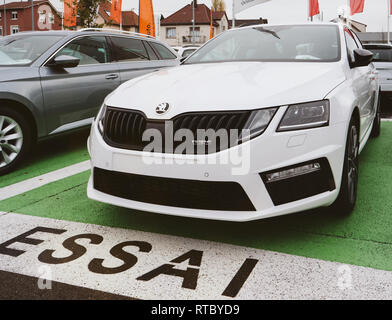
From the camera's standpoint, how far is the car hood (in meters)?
2.94

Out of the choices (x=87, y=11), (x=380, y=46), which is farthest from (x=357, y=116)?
(x=87, y=11)

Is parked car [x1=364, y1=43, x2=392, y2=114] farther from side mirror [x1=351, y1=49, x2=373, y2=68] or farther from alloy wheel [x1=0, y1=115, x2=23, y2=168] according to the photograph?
alloy wheel [x1=0, y1=115, x2=23, y2=168]

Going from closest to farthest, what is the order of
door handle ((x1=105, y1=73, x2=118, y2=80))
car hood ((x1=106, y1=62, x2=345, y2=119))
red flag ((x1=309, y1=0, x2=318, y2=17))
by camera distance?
car hood ((x1=106, y1=62, x2=345, y2=119)) → door handle ((x1=105, y1=73, x2=118, y2=80)) → red flag ((x1=309, y1=0, x2=318, y2=17))

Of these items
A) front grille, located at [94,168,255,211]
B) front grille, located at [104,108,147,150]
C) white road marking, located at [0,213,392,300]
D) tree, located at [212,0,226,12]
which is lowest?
white road marking, located at [0,213,392,300]

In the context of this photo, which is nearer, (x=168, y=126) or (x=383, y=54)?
(x=168, y=126)

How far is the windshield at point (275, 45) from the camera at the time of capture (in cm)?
407

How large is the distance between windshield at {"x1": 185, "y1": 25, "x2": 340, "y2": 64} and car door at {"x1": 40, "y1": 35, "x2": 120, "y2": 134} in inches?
64.1

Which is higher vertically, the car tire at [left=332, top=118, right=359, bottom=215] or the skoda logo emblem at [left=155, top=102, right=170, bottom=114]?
the skoda logo emblem at [left=155, top=102, right=170, bottom=114]

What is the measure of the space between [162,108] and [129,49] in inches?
157

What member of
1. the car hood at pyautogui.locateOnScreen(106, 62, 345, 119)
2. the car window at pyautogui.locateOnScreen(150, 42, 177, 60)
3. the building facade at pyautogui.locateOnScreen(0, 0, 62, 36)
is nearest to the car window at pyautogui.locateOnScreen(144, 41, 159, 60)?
the car window at pyautogui.locateOnScreen(150, 42, 177, 60)

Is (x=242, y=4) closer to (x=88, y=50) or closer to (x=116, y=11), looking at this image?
(x=88, y=50)

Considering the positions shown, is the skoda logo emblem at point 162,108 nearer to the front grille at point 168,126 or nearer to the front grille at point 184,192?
the front grille at point 168,126

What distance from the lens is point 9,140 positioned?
16.0ft
